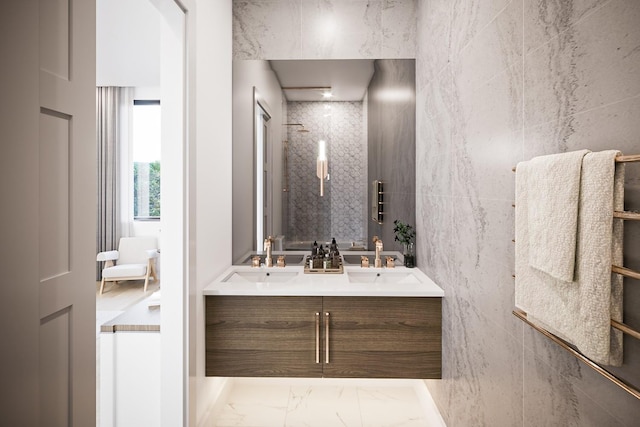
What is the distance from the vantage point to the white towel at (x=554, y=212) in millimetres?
900

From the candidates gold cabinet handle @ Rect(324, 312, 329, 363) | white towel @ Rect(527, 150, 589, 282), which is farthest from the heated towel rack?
gold cabinet handle @ Rect(324, 312, 329, 363)

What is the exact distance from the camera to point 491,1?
1472 mm

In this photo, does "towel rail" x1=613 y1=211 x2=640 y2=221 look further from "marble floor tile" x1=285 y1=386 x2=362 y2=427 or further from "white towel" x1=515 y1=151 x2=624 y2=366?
"marble floor tile" x1=285 y1=386 x2=362 y2=427

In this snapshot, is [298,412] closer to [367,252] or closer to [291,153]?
[367,252]

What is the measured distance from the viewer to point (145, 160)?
5.82 m

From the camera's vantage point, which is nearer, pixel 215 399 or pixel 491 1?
pixel 491 1

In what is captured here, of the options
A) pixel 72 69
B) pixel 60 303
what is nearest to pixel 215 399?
pixel 60 303

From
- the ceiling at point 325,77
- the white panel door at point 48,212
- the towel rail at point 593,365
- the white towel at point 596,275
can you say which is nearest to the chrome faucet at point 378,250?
the ceiling at point 325,77

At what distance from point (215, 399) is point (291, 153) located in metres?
1.74

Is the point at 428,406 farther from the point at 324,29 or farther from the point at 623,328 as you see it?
the point at 324,29

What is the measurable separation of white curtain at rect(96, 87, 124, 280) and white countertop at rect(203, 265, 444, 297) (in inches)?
155

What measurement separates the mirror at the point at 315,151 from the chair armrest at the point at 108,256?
3446 mm

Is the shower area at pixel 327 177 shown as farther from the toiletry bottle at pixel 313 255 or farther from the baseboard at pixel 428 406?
the baseboard at pixel 428 406

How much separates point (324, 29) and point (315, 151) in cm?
89
